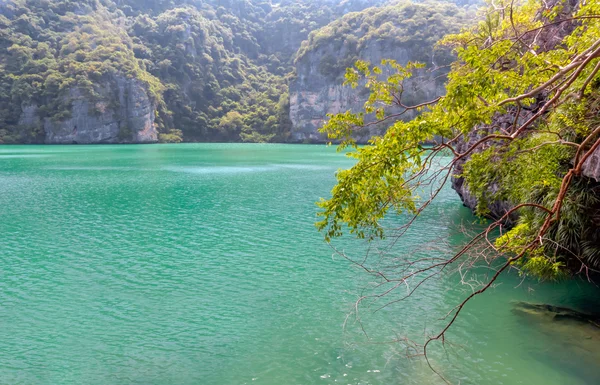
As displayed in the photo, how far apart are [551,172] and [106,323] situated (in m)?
8.63

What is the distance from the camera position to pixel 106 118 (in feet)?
290

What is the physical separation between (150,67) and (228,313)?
4392 inches

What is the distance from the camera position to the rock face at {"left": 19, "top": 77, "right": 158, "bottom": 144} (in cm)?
8494

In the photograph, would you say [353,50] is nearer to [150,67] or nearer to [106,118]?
[150,67]

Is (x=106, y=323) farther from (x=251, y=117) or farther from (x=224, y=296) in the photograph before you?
(x=251, y=117)

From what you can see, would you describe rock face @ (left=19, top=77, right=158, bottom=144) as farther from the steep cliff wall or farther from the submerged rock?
the submerged rock

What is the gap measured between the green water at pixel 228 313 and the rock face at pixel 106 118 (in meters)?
75.8

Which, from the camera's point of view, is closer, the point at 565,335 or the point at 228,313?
the point at 565,335

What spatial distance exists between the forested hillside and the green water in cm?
7787

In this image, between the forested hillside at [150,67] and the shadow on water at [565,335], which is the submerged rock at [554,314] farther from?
the forested hillside at [150,67]

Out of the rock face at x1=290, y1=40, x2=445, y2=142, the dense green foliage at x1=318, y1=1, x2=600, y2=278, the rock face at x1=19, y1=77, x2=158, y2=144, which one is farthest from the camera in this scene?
the rock face at x1=290, y1=40, x2=445, y2=142

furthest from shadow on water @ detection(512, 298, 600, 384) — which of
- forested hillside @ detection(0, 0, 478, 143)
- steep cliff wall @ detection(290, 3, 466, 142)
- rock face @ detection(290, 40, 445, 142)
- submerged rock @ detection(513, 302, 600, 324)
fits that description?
rock face @ detection(290, 40, 445, 142)

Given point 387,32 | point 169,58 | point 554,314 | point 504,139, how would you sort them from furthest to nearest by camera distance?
point 169,58, point 387,32, point 554,314, point 504,139

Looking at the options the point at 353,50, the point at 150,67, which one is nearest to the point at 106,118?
the point at 150,67
